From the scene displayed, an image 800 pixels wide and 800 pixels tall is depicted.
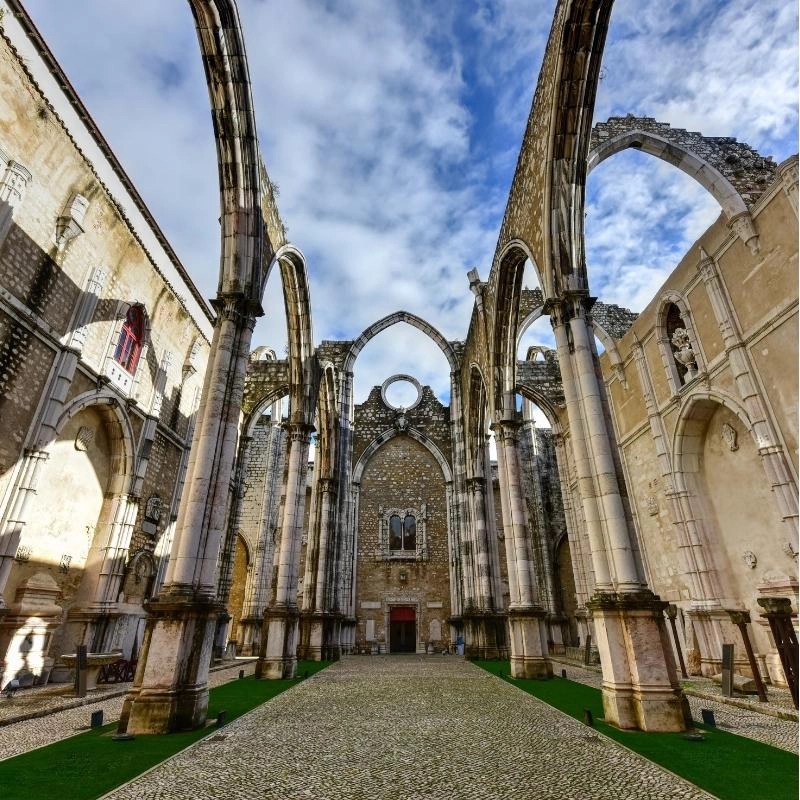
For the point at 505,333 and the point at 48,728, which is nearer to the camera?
the point at 48,728

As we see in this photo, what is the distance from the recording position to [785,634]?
19.7 feet

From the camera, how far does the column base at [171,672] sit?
4.71 metres

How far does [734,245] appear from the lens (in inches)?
378

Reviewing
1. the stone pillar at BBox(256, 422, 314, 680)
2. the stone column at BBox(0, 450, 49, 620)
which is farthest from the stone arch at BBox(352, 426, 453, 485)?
the stone column at BBox(0, 450, 49, 620)

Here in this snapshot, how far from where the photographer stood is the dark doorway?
1927 cm

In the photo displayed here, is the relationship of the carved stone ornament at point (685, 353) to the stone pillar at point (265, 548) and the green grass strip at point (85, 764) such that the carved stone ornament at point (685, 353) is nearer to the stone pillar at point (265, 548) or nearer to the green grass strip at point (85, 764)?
the green grass strip at point (85, 764)

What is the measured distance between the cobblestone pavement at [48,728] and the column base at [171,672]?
734 millimetres

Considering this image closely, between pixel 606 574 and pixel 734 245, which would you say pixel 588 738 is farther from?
pixel 734 245

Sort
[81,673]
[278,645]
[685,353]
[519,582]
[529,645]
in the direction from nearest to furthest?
[81,673]
[529,645]
[278,645]
[519,582]
[685,353]

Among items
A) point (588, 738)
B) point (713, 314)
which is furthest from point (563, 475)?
point (588, 738)

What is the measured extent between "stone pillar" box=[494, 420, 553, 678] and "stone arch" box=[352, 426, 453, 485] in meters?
9.67

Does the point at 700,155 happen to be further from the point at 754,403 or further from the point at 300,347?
the point at 300,347

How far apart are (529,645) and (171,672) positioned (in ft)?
23.5

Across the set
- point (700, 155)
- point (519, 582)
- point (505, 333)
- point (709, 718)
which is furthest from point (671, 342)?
point (709, 718)
